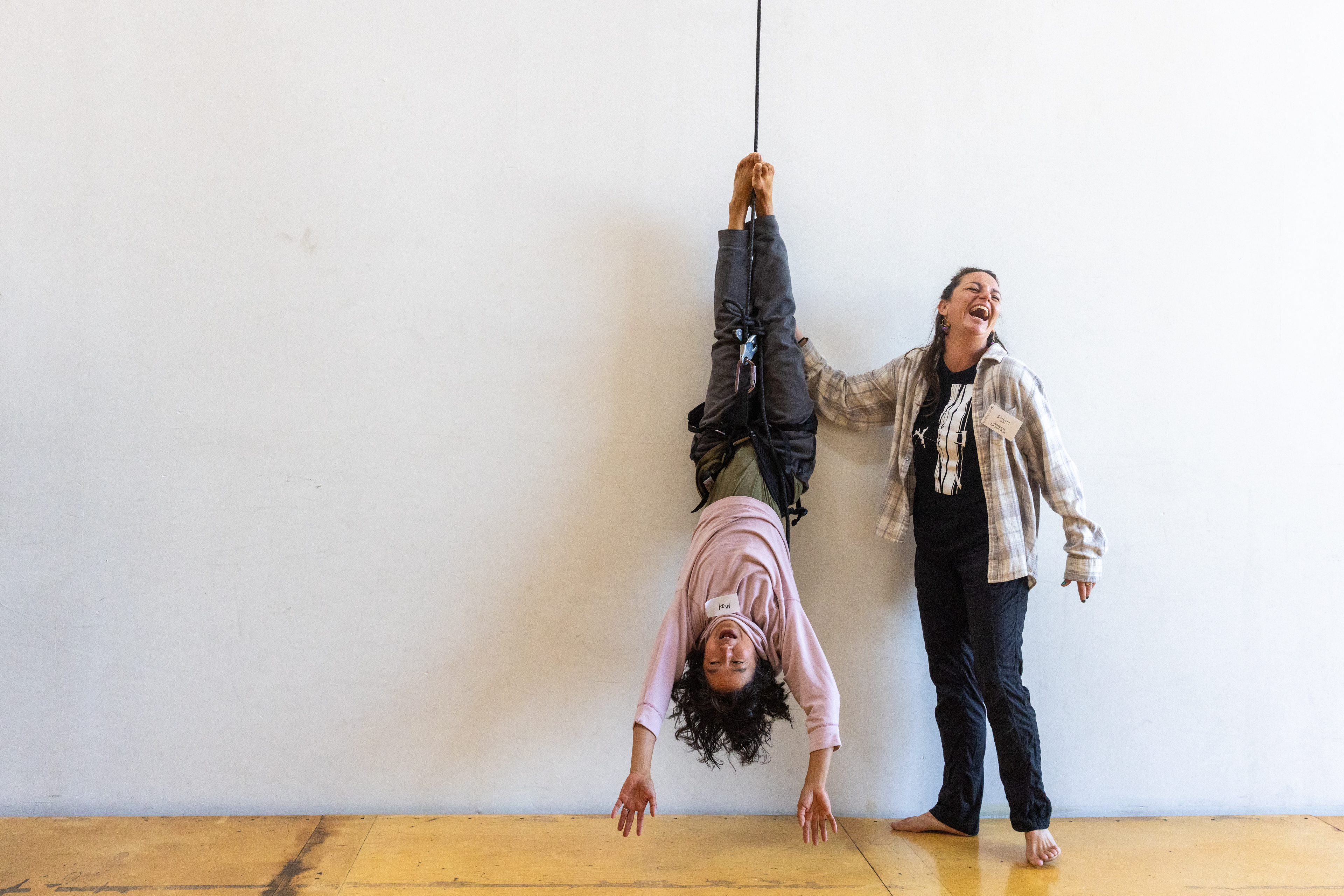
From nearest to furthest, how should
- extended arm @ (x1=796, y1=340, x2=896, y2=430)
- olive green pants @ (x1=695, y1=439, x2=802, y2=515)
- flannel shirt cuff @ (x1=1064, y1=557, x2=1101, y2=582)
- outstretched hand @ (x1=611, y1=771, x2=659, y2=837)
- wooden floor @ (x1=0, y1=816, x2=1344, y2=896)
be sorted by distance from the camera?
outstretched hand @ (x1=611, y1=771, x2=659, y2=837) → wooden floor @ (x1=0, y1=816, x2=1344, y2=896) → flannel shirt cuff @ (x1=1064, y1=557, x2=1101, y2=582) → olive green pants @ (x1=695, y1=439, x2=802, y2=515) → extended arm @ (x1=796, y1=340, x2=896, y2=430)

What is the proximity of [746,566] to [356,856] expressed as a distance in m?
1.27

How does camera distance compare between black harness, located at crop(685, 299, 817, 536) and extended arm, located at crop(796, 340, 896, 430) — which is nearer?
black harness, located at crop(685, 299, 817, 536)

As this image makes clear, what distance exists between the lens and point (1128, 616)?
8.89ft

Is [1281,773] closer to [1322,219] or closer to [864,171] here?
[1322,219]

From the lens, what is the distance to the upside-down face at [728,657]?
2129 mm

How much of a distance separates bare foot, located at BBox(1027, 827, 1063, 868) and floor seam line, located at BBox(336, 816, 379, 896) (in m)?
1.78

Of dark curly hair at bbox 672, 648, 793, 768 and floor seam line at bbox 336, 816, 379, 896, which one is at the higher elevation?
dark curly hair at bbox 672, 648, 793, 768

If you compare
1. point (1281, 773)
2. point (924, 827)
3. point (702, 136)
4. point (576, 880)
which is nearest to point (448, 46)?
point (702, 136)

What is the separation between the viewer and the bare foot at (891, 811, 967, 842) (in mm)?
2492

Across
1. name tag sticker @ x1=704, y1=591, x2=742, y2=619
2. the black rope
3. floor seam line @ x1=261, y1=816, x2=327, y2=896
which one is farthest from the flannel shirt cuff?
floor seam line @ x1=261, y1=816, x2=327, y2=896

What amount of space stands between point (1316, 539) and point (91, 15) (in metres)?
4.07

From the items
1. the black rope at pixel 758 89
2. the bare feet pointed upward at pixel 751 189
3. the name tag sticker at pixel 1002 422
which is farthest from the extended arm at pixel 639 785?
the black rope at pixel 758 89

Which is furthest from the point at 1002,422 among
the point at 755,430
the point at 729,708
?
the point at 729,708

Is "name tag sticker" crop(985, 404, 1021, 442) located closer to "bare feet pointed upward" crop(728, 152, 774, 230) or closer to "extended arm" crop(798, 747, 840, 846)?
"bare feet pointed upward" crop(728, 152, 774, 230)
